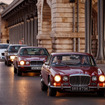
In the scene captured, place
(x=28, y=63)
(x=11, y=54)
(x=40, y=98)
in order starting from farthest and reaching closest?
(x=11, y=54)
(x=28, y=63)
(x=40, y=98)

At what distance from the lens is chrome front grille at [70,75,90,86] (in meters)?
12.1

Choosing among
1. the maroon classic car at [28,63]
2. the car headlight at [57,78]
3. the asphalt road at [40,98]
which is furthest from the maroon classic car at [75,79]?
the maroon classic car at [28,63]

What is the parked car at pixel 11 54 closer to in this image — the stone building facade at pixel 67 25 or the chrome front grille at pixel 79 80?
the stone building facade at pixel 67 25

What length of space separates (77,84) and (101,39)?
62.3 feet

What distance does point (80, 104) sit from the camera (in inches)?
425

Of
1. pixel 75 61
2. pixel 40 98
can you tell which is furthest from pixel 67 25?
→ pixel 40 98

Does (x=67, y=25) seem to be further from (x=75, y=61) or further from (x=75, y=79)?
(x=75, y=79)

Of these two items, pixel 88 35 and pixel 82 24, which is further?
pixel 82 24

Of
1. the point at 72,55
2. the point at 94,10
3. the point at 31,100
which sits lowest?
the point at 31,100

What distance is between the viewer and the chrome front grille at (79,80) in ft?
39.6

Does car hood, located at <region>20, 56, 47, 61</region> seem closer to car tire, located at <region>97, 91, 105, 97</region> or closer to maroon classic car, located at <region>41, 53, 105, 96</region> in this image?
maroon classic car, located at <region>41, 53, 105, 96</region>

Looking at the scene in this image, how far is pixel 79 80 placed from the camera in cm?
1206

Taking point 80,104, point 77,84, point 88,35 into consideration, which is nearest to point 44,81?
point 77,84

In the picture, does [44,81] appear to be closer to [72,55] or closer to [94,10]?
[72,55]
